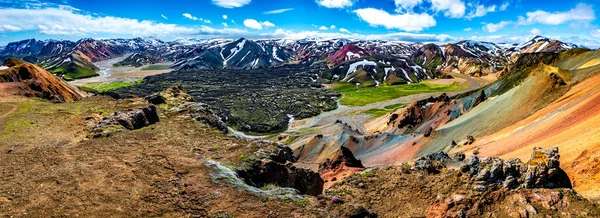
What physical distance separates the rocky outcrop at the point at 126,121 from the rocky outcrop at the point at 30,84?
2416 cm

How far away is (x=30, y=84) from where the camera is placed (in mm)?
52312

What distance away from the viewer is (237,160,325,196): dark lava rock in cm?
2359

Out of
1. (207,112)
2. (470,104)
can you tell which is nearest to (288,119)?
(470,104)

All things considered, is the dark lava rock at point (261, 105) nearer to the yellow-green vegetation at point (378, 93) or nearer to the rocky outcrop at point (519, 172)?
the yellow-green vegetation at point (378, 93)

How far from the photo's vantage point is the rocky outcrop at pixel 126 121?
96.1 feet

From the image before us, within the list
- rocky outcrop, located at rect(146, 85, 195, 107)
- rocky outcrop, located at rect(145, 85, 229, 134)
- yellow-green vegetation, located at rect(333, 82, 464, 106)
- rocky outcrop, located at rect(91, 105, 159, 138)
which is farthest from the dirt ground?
yellow-green vegetation, located at rect(333, 82, 464, 106)

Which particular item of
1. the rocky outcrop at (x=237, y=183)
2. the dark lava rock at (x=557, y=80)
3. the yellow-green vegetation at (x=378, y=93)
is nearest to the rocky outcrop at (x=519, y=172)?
the rocky outcrop at (x=237, y=183)

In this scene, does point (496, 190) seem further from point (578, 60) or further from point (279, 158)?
point (578, 60)

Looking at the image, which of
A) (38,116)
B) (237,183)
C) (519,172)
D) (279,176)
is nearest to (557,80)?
(519,172)

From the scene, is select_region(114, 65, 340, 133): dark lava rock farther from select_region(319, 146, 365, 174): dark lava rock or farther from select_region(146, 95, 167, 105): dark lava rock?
select_region(319, 146, 365, 174): dark lava rock

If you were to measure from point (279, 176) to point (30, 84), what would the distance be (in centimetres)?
5065

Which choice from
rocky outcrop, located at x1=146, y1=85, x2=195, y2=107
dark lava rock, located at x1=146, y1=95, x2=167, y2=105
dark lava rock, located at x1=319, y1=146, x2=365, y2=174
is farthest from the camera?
rocky outcrop, located at x1=146, y1=85, x2=195, y2=107

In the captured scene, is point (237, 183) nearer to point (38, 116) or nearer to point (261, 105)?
point (38, 116)

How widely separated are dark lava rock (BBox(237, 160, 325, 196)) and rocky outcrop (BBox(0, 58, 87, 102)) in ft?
139
